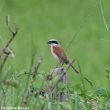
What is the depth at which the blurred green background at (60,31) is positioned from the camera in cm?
1298

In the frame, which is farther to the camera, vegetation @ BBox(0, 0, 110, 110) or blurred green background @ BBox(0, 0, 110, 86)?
blurred green background @ BBox(0, 0, 110, 86)

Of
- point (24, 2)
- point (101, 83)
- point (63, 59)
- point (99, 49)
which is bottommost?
point (63, 59)

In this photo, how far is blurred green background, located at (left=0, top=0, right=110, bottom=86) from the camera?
12984mm

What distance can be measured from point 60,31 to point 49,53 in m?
2.09

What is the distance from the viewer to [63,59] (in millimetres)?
7398

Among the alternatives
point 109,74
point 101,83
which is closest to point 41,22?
point 101,83

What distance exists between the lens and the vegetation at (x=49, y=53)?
511cm

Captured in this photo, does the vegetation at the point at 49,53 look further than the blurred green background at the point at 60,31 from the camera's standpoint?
No

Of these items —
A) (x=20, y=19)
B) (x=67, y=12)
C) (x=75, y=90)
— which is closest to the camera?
(x=75, y=90)

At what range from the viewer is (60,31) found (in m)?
15.8

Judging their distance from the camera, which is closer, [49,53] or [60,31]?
[49,53]

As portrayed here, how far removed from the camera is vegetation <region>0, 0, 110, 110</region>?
201 inches

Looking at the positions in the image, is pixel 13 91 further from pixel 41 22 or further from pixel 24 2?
pixel 24 2

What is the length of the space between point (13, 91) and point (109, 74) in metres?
0.69
